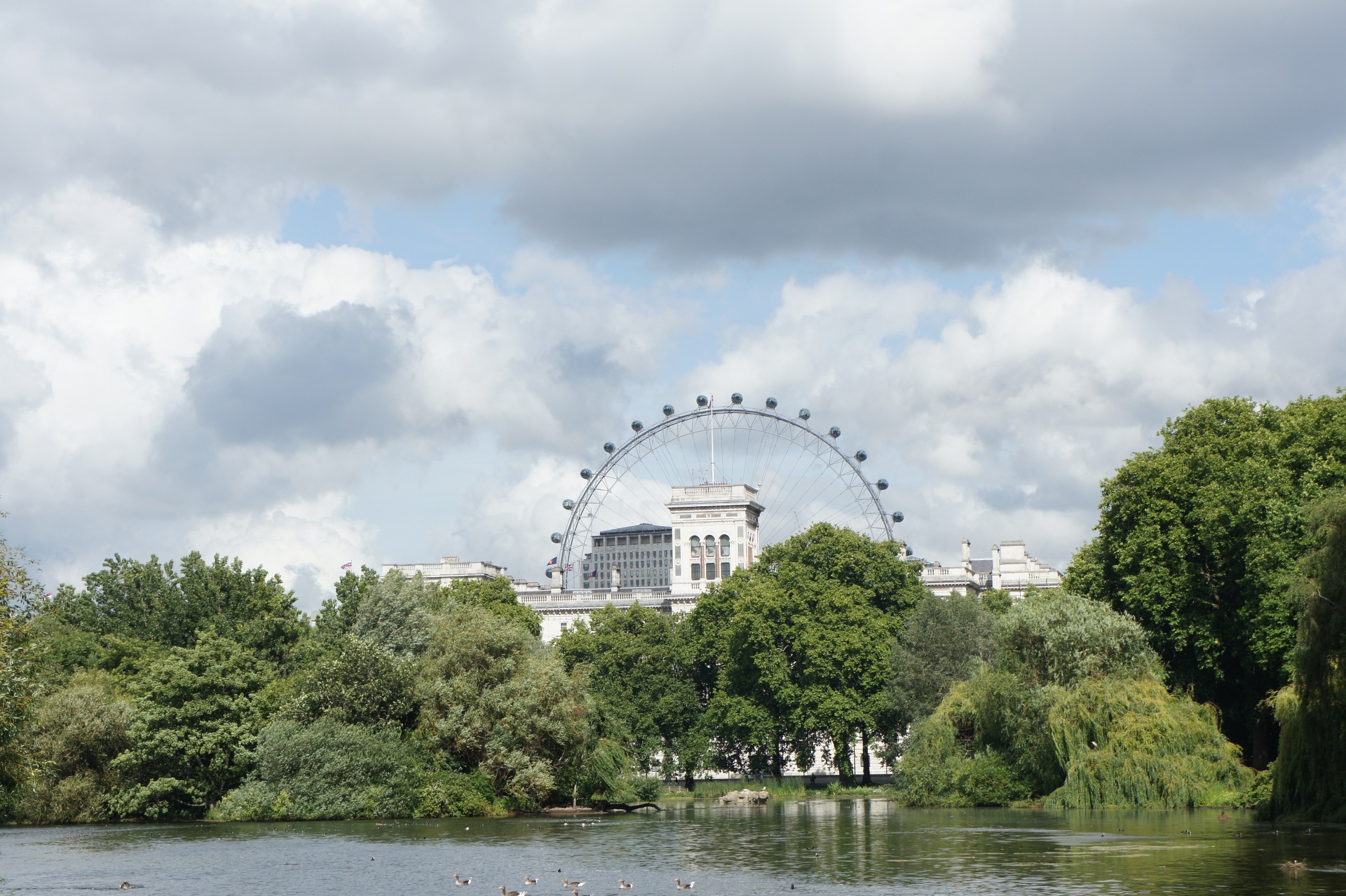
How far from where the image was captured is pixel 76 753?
6831 centimetres

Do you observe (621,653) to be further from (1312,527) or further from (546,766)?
(1312,527)

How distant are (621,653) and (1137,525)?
155ft

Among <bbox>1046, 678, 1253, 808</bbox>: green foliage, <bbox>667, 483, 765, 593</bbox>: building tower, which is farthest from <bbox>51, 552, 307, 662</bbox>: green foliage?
<bbox>667, 483, 765, 593</bbox>: building tower

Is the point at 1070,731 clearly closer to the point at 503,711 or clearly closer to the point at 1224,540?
the point at 1224,540

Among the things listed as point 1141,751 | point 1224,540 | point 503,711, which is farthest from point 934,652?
point 1141,751

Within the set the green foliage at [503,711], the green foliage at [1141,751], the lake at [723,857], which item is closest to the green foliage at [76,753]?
the lake at [723,857]

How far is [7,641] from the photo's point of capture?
3991 cm

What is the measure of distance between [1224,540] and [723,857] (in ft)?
93.2

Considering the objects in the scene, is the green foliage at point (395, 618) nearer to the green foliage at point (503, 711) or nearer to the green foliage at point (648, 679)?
the green foliage at point (503, 711)

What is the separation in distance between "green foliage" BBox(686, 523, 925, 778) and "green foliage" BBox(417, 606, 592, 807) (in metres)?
A: 28.0

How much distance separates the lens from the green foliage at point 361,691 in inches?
2608

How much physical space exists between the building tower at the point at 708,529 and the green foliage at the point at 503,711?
108492 millimetres

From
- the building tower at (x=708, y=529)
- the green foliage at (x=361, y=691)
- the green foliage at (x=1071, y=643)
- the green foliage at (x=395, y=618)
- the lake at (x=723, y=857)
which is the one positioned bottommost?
the lake at (x=723, y=857)

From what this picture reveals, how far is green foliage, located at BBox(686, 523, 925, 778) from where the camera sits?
90438mm
